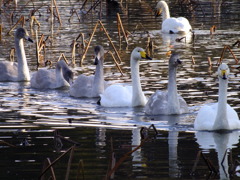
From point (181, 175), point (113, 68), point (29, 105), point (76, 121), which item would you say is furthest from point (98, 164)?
point (113, 68)

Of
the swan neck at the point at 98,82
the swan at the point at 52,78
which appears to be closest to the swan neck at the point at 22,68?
the swan at the point at 52,78

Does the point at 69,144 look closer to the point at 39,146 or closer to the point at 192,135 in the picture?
the point at 39,146

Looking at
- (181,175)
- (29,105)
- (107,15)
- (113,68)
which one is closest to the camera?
(181,175)

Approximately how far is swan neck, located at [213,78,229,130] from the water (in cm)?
20

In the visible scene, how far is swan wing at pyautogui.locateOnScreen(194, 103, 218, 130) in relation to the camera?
10.4 m

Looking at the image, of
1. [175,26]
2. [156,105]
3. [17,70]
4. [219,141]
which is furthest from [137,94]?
[175,26]

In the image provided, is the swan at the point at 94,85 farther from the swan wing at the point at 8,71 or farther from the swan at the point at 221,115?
the swan at the point at 221,115

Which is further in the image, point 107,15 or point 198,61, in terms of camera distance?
point 107,15

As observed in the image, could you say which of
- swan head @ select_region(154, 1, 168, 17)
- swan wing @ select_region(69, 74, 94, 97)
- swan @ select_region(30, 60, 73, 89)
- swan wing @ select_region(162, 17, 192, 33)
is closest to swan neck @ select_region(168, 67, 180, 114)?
swan wing @ select_region(69, 74, 94, 97)

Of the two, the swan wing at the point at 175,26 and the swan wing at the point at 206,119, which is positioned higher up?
the swan wing at the point at 175,26

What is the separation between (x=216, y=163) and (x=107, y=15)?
64.7ft

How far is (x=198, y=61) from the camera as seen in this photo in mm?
17203

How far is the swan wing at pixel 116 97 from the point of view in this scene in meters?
12.9

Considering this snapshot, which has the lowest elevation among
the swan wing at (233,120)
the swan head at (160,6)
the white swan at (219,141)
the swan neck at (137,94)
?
the white swan at (219,141)
